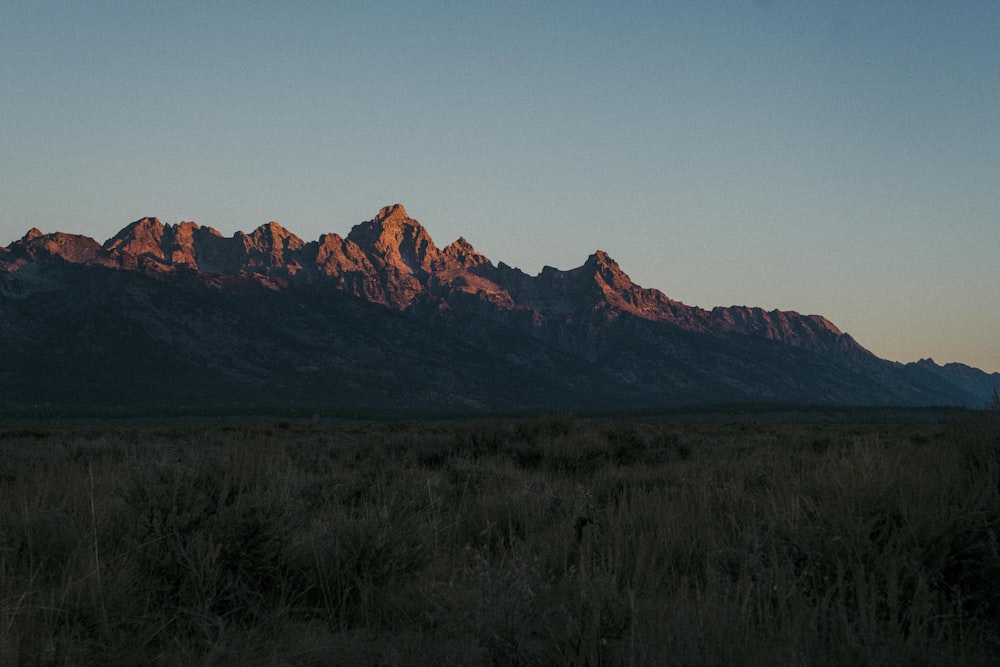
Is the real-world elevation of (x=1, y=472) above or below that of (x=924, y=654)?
below

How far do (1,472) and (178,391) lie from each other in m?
176

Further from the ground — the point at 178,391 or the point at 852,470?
the point at 852,470

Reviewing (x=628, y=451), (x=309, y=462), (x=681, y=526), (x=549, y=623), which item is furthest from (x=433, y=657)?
(x=628, y=451)

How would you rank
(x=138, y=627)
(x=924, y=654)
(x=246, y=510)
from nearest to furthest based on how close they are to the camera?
(x=924, y=654)
(x=138, y=627)
(x=246, y=510)

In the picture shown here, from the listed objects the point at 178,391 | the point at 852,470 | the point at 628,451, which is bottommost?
the point at 178,391

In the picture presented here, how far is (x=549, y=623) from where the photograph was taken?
12.3ft

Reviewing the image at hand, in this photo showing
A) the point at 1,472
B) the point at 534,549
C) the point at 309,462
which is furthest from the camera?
the point at 309,462

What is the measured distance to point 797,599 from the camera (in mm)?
4273

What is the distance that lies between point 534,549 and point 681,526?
143cm

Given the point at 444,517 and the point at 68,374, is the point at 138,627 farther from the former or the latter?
the point at 68,374

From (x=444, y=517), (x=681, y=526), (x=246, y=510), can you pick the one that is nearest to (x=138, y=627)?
(x=246, y=510)

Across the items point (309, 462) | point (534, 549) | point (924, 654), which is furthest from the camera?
→ point (309, 462)

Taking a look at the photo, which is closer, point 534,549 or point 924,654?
point 924,654

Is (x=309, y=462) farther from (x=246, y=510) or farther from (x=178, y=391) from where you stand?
(x=178, y=391)
